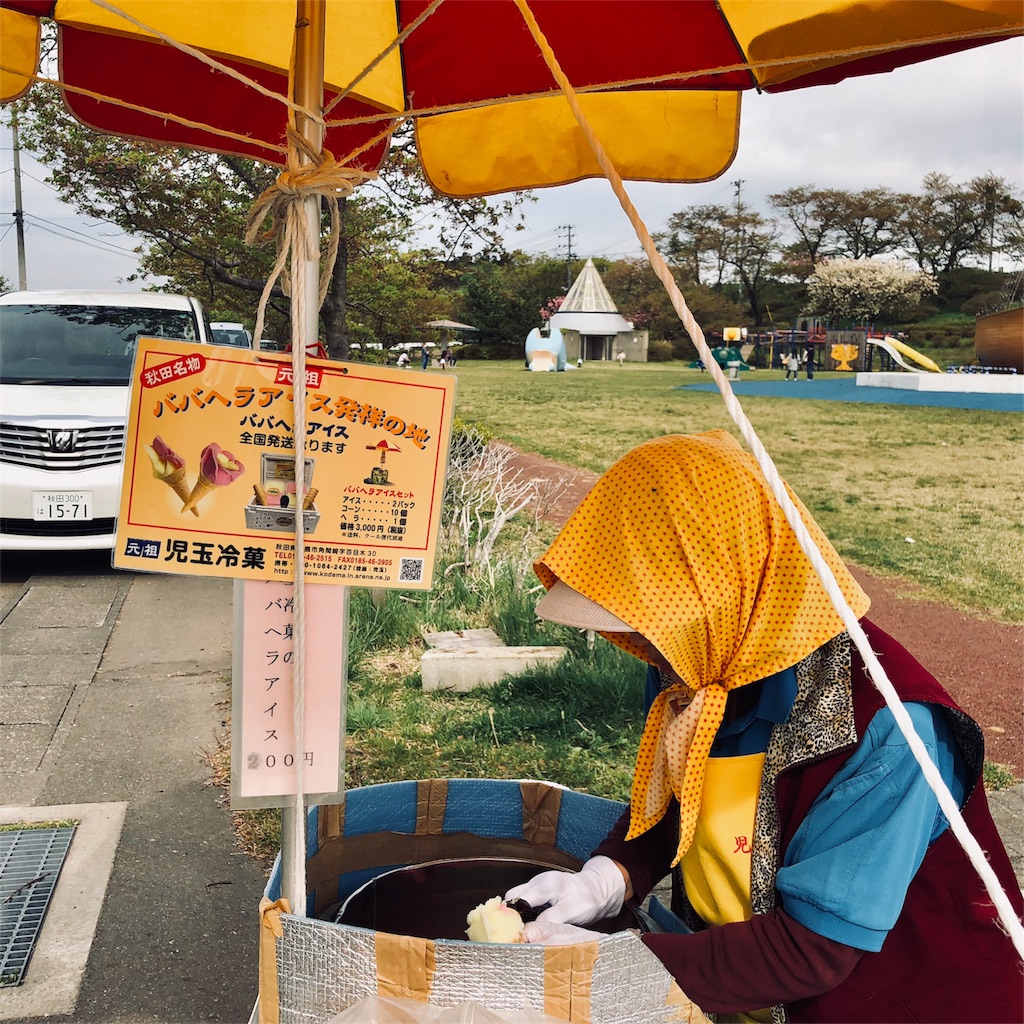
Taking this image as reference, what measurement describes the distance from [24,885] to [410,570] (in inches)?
86.2

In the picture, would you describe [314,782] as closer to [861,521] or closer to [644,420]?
[861,521]

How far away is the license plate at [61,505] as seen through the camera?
629cm

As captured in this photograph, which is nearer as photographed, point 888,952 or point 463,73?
point 888,952

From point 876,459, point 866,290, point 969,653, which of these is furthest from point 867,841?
point 866,290

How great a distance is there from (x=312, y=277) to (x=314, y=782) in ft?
2.44

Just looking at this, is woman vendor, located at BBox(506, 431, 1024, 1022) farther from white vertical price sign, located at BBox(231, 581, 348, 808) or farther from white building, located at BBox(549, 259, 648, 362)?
white building, located at BBox(549, 259, 648, 362)

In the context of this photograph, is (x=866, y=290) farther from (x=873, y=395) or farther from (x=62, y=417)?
(x=62, y=417)

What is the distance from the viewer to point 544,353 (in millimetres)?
41500

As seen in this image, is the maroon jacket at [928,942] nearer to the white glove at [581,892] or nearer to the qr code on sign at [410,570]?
the white glove at [581,892]

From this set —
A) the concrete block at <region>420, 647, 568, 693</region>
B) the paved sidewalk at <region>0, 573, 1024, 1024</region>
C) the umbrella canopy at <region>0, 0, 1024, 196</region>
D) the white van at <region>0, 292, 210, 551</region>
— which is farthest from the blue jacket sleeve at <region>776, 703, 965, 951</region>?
the white van at <region>0, 292, 210, 551</region>

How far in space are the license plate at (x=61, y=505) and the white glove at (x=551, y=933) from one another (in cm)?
546

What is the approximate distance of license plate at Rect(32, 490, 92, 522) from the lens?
6.29 meters

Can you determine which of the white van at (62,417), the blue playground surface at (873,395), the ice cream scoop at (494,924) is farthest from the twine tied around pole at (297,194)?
the blue playground surface at (873,395)

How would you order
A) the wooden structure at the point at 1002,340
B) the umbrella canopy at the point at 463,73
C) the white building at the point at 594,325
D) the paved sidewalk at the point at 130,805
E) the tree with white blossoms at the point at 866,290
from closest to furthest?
the umbrella canopy at the point at 463,73 → the paved sidewalk at the point at 130,805 → the wooden structure at the point at 1002,340 → the tree with white blossoms at the point at 866,290 → the white building at the point at 594,325
